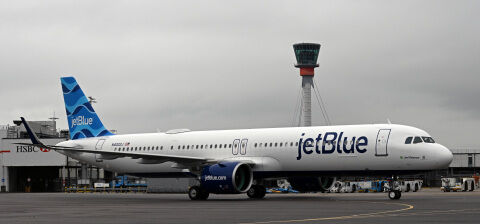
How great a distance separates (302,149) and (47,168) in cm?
6007

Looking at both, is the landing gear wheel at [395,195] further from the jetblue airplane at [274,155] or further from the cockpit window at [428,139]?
the cockpit window at [428,139]

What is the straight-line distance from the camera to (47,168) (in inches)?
3656

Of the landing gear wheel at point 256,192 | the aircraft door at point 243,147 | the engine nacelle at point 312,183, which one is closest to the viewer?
the aircraft door at point 243,147

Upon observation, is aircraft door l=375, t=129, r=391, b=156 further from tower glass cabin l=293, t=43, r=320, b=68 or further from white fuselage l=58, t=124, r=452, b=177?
tower glass cabin l=293, t=43, r=320, b=68

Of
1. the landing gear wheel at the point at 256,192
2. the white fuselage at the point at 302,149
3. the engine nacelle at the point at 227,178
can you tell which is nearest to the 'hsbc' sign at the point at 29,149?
the white fuselage at the point at 302,149

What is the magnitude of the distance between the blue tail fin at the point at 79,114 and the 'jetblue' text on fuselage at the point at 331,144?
58.5 ft

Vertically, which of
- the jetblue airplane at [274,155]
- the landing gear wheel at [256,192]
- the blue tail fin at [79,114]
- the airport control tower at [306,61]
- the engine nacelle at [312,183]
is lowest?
the landing gear wheel at [256,192]

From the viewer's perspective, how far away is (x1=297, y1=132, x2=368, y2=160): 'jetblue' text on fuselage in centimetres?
3841

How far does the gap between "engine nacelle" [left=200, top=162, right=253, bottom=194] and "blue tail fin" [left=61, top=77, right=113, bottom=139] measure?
545 inches

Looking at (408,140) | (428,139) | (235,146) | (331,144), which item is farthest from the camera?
(235,146)

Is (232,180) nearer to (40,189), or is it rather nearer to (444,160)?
(444,160)

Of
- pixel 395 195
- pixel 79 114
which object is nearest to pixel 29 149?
pixel 79 114

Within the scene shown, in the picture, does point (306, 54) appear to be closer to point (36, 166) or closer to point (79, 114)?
point (36, 166)

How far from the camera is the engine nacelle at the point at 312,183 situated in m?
43.9
